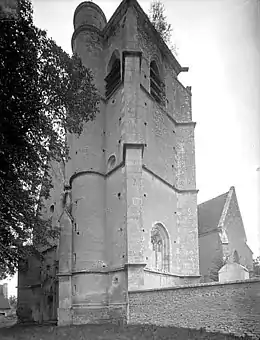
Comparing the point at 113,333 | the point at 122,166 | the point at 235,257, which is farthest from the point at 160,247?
the point at 235,257

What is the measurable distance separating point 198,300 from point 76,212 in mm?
7448

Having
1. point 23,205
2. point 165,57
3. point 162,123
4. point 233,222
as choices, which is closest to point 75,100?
point 23,205

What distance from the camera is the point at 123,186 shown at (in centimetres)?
1574

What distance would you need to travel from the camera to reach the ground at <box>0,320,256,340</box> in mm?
10617

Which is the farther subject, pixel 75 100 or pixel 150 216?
pixel 150 216

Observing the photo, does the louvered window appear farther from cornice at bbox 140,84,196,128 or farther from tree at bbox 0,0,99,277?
tree at bbox 0,0,99,277

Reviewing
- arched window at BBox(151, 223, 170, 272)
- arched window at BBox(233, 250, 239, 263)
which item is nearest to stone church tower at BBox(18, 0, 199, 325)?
arched window at BBox(151, 223, 170, 272)

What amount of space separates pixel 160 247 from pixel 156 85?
813cm

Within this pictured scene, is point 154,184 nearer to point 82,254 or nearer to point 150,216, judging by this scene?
point 150,216

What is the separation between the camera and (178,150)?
1984 centimetres

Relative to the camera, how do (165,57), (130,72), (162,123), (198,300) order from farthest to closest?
(165,57) < (162,123) < (130,72) < (198,300)

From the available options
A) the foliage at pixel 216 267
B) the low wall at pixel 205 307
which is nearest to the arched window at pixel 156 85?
the foliage at pixel 216 267

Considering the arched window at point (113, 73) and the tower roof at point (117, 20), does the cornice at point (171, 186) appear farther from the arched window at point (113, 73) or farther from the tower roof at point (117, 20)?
the tower roof at point (117, 20)

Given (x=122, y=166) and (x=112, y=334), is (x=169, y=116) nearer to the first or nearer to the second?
(x=122, y=166)
